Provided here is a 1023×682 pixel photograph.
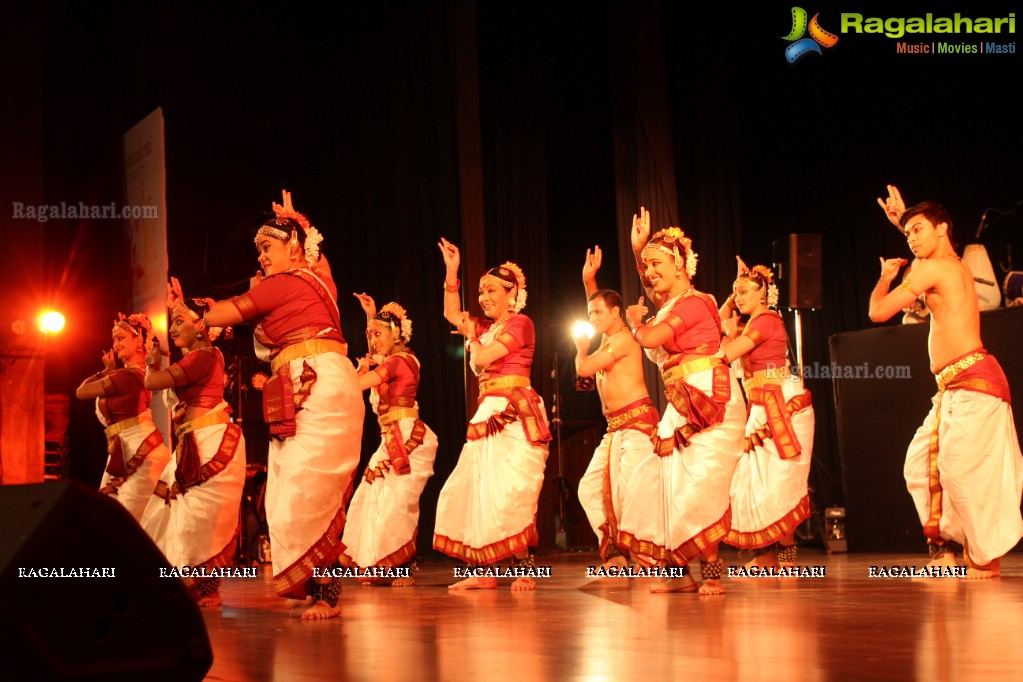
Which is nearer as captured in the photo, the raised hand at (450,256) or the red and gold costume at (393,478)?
the raised hand at (450,256)

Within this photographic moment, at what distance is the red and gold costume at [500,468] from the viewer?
20.7 feet

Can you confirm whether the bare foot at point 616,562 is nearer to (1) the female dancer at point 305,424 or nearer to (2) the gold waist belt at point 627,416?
(2) the gold waist belt at point 627,416

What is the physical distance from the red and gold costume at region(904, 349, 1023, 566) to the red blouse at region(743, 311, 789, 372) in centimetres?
121

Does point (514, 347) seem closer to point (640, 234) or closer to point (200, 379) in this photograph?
point (640, 234)

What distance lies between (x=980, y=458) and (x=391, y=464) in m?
3.42

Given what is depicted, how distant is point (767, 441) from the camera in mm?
6652

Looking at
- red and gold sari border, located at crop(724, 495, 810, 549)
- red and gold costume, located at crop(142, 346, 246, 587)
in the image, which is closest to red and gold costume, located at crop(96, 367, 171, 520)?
red and gold costume, located at crop(142, 346, 246, 587)

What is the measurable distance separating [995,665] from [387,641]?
1.81 meters

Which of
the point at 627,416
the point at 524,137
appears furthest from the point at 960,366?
the point at 524,137

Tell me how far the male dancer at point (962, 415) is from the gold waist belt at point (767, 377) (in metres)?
1.12

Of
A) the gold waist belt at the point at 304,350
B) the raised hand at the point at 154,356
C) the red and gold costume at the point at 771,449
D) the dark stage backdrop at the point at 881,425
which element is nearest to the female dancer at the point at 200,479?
the raised hand at the point at 154,356

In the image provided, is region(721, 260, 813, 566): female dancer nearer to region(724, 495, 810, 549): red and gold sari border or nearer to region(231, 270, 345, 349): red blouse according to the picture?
region(724, 495, 810, 549): red and gold sari border

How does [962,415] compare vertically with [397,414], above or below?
below

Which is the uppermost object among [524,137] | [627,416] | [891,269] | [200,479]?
[524,137]
